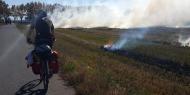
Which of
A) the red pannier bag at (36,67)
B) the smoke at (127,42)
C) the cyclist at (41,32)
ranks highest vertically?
the cyclist at (41,32)

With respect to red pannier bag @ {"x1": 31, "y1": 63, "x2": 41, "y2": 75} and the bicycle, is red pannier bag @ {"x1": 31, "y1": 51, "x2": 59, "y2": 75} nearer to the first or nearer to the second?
red pannier bag @ {"x1": 31, "y1": 63, "x2": 41, "y2": 75}

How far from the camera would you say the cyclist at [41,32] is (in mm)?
12622

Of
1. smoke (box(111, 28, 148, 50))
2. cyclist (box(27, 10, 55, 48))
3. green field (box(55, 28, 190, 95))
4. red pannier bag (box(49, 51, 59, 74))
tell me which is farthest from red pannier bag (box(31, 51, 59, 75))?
smoke (box(111, 28, 148, 50))

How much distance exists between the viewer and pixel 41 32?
1268 centimetres

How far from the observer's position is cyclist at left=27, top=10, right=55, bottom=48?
1262 cm

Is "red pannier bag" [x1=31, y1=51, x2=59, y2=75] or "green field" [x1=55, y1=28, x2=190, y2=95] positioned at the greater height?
"red pannier bag" [x1=31, y1=51, x2=59, y2=75]

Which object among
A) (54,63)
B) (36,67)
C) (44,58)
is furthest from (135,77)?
(44,58)

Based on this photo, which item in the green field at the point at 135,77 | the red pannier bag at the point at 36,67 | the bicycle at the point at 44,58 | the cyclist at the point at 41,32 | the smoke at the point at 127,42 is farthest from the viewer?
the smoke at the point at 127,42

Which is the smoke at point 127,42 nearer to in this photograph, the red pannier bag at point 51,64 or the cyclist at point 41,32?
the red pannier bag at point 51,64

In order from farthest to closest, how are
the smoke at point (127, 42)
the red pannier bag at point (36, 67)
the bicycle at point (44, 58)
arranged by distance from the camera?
the smoke at point (127, 42), the red pannier bag at point (36, 67), the bicycle at point (44, 58)

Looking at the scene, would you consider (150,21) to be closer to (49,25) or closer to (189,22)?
(189,22)

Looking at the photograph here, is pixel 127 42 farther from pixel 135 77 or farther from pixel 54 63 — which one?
pixel 54 63

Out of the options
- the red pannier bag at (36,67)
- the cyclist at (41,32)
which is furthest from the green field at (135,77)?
the cyclist at (41,32)

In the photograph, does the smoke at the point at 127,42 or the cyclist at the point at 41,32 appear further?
the smoke at the point at 127,42
